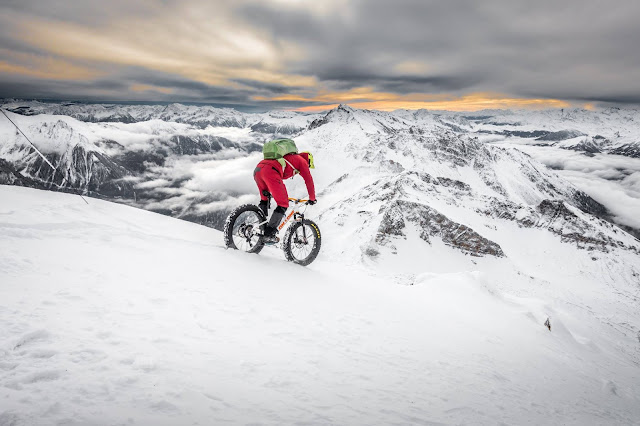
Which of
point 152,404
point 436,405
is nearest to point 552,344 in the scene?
point 436,405

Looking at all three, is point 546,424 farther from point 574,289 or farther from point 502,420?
point 574,289

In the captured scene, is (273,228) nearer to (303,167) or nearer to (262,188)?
(262,188)

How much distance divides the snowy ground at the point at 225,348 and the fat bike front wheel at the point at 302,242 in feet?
2.86

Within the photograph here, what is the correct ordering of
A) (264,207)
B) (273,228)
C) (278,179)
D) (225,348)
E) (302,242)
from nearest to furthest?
1. (225,348)
2. (278,179)
3. (273,228)
4. (264,207)
5. (302,242)

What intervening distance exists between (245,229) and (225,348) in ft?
19.0

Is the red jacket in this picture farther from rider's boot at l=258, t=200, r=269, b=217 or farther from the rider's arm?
rider's boot at l=258, t=200, r=269, b=217

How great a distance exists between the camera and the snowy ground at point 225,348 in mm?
3064

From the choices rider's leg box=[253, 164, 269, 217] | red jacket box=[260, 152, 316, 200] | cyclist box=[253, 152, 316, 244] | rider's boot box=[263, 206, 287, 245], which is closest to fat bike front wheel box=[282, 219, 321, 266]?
rider's boot box=[263, 206, 287, 245]

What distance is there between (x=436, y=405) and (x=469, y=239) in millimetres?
106606

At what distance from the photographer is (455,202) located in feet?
418

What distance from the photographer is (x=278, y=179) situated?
861cm

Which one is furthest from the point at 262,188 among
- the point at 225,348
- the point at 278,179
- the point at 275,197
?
the point at 225,348

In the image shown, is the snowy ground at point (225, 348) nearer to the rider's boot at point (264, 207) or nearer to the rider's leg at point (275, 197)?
the rider's leg at point (275, 197)

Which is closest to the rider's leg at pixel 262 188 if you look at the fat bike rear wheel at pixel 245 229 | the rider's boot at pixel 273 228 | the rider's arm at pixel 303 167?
the fat bike rear wheel at pixel 245 229
